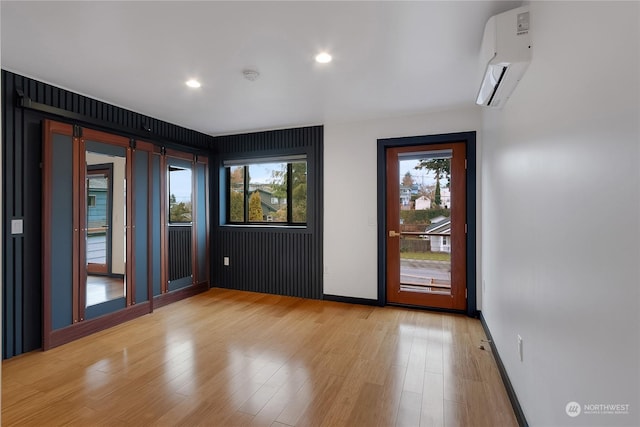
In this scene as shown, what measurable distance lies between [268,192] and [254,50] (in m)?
2.75

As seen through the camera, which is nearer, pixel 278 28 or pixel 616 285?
pixel 616 285

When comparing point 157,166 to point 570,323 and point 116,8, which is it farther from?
point 570,323

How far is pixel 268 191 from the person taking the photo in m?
4.87

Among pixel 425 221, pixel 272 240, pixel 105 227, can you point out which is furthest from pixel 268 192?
pixel 425 221

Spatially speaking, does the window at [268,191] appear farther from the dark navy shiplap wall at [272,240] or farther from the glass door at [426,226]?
the glass door at [426,226]

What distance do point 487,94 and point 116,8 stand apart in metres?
2.38

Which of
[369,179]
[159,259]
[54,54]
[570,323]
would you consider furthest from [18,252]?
[570,323]

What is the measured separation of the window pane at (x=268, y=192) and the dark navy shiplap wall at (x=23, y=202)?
7.81 feet

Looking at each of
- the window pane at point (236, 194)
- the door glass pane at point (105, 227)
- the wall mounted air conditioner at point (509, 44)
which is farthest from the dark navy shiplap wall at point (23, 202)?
the wall mounted air conditioner at point (509, 44)

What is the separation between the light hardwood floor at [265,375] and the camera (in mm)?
1904

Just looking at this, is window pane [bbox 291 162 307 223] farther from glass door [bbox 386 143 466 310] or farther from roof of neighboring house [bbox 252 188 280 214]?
glass door [bbox 386 143 466 310]

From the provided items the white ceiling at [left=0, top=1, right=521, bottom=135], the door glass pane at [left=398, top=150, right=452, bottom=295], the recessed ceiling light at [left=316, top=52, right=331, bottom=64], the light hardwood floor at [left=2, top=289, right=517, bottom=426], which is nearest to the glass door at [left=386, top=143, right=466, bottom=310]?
the door glass pane at [left=398, top=150, right=452, bottom=295]

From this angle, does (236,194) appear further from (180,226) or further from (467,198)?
(467,198)

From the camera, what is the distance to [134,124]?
3.69m
